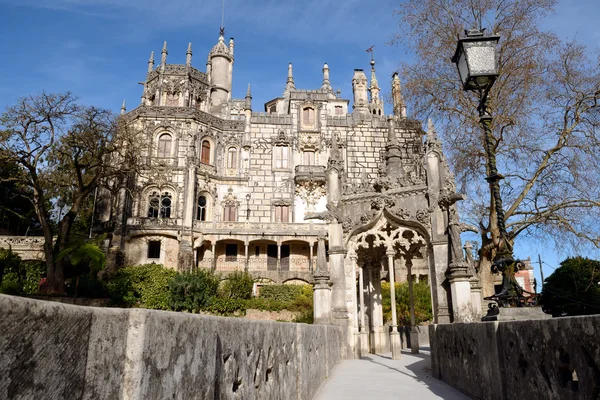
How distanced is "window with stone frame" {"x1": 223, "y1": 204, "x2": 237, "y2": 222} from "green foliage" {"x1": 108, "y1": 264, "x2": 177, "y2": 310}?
921 centimetres

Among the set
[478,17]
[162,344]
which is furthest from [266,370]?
[478,17]

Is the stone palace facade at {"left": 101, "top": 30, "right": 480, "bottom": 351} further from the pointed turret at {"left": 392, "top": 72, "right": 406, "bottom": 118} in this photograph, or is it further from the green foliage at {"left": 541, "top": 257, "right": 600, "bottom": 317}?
the green foliage at {"left": 541, "top": 257, "right": 600, "bottom": 317}

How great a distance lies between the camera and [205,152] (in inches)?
1553

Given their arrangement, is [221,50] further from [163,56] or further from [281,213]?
[281,213]

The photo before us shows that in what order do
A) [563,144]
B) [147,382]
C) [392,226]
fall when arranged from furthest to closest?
[563,144]
[392,226]
[147,382]

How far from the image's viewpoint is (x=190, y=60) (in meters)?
41.3

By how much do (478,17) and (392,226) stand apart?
9655 mm

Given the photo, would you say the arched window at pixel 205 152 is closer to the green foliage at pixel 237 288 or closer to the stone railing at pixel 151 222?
the stone railing at pixel 151 222

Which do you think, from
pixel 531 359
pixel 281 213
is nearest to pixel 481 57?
pixel 531 359

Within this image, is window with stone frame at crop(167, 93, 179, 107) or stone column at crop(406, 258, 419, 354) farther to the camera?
window with stone frame at crop(167, 93, 179, 107)

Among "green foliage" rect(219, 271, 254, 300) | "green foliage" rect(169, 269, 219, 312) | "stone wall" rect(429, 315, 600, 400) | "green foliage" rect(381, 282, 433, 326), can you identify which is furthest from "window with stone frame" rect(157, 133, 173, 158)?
"stone wall" rect(429, 315, 600, 400)

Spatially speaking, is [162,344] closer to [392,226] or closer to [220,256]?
[392,226]

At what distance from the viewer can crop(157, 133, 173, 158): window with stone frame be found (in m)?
38.0

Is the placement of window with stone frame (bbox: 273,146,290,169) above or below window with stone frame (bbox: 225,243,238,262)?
above
